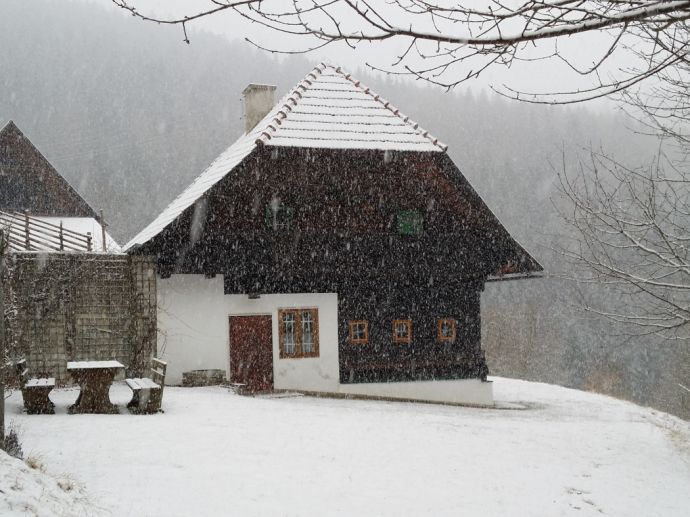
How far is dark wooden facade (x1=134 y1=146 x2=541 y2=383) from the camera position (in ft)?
49.1

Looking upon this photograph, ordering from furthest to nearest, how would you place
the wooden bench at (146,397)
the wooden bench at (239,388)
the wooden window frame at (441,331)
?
1. the wooden window frame at (441,331)
2. the wooden bench at (239,388)
3. the wooden bench at (146,397)

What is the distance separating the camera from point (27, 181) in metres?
24.3

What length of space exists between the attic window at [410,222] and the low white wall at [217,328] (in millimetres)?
2160

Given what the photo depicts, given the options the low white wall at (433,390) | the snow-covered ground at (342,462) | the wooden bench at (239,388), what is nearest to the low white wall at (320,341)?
the low white wall at (433,390)

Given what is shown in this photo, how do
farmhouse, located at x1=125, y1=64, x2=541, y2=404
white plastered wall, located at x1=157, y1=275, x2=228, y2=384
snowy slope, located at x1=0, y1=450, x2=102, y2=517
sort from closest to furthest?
snowy slope, located at x1=0, y1=450, x2=102, y2=517 < white plastered wall, located at x1=157, y1=275, x2=228, y2=384 < farmhouse, located at x1=125, y1=64, x2=541, y2=404

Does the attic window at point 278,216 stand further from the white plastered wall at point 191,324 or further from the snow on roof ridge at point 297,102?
the white plastered wall at point 191,324

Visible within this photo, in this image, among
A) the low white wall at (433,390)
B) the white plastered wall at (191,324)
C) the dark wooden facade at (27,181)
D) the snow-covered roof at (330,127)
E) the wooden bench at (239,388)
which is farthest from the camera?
the dark wooden facade at (27,181)

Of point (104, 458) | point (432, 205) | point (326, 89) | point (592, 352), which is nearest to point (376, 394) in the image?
point (432, 205)

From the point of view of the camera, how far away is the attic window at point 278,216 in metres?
15.3

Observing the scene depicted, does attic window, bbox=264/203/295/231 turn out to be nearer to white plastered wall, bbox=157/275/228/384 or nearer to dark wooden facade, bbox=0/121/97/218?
white plastered wall, bbox=157/275/228/384

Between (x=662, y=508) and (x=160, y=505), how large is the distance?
5612 mm

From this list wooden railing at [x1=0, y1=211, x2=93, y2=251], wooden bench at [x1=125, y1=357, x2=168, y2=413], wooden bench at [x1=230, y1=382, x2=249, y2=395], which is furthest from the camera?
wooden railing at [x1=0, y1=211, x2=93, y2=251]

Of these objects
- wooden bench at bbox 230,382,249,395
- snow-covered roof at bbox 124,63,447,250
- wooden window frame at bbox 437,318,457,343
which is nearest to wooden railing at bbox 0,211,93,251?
snow-covered roof at bbox 124,63,447,250

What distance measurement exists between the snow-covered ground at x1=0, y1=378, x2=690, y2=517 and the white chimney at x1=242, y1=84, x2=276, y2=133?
8.50 m
